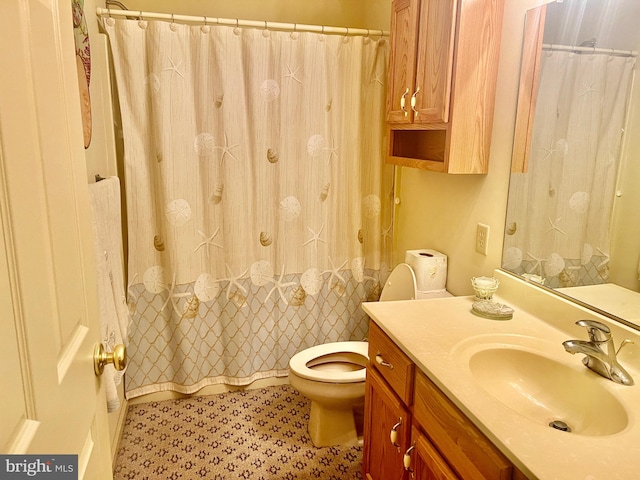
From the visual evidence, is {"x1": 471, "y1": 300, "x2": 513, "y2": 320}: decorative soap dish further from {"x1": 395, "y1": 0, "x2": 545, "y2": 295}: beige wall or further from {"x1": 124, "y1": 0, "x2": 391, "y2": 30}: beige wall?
{"x1": 124, "y1": 0, "x2": 391, "y2": 30}: beige wall

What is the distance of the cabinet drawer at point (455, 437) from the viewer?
3.15 ft

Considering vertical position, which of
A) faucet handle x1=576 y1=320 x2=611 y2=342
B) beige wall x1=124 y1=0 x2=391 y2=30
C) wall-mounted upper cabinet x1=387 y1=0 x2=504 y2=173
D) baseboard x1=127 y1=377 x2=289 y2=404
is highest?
beige wall x1=124 y1=0 x2=391 y2=30

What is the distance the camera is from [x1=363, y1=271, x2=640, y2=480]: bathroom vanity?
2.97 ft

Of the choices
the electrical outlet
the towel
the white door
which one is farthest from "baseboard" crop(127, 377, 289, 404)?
the white door

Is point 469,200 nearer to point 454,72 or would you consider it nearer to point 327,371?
point 454,72

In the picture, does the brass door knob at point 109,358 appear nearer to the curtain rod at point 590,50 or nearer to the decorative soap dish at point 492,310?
the decorative soap dish at point 492,310

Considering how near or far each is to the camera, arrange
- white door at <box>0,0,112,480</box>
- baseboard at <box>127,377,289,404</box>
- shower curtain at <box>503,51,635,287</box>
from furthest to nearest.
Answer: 1. baseboard at <box>127,377,289,404</box>
2. shower curtain at <box>503,51,635,287</box>
3. white door at <box>0,0,112,480</box>

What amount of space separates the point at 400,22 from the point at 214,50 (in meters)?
0.88

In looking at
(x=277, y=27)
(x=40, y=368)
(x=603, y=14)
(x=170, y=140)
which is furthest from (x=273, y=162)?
(x=40, y=368)

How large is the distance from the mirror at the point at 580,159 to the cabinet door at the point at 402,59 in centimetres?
44

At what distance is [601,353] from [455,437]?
433 mm

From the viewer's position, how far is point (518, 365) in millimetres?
1344

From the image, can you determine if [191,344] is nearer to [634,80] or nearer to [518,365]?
[518,365]

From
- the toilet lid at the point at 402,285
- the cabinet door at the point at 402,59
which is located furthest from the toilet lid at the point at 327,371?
the cabinet door at the point at 402,59
